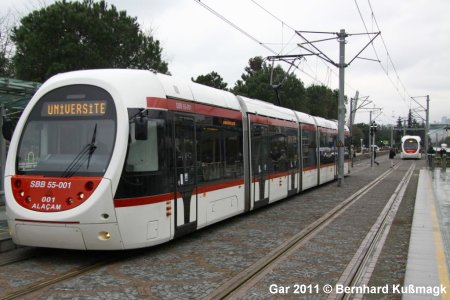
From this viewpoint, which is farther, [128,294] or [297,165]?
[297,165]

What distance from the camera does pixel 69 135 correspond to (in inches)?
316

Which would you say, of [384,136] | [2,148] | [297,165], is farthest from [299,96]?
[384,136]

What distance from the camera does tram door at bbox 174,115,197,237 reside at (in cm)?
899

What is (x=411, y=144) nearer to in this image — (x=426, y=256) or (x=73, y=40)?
(x=73, y=40)

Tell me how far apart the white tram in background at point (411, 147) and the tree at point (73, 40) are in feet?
145

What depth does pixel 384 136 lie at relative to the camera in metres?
139

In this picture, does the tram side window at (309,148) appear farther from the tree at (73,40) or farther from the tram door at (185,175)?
the tree at (73,40)

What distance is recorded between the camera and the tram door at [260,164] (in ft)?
42.9

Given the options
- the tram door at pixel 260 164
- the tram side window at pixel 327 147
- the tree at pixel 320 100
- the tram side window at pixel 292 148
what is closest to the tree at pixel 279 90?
the tree at pixel 320 100

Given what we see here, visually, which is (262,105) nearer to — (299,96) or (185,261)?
(185,261)

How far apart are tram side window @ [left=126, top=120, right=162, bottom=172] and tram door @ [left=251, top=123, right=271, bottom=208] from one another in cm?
492

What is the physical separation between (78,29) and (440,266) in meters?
24.2

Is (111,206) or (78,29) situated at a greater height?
(78,29)

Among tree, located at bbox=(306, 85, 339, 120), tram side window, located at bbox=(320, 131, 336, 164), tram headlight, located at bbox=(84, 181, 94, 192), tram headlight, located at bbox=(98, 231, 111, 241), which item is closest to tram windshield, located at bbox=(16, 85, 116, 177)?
tram headlight, located at bbox=(84, 181, 94, 192)
